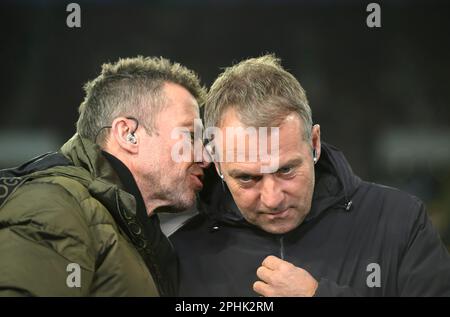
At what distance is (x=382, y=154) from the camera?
249 cm

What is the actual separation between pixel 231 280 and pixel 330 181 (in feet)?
1.14

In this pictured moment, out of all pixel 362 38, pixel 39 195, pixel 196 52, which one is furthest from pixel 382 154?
pixel 39 195

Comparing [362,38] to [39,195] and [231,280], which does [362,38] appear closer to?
[231,280]

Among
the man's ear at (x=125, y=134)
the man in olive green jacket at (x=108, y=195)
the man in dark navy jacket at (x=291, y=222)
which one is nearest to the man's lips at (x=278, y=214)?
the man in dark navy jacket at (x=291, y=222)

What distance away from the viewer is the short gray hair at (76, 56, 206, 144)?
156cm

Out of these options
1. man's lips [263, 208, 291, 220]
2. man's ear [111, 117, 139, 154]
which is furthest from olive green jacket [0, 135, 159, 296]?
man's lips [263, 208, 291, 220]

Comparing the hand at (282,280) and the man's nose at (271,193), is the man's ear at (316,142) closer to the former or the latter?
Answer: the man's nose at (271,193)

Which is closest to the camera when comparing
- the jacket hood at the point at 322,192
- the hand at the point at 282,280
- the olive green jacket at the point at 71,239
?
the olive green jacket at the point at 71,239

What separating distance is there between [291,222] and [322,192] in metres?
0.13

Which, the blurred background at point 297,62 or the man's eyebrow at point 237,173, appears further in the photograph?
the blurred background at point 297,62

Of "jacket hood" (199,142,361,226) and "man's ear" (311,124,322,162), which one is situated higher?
"man's ear" (311,124,322,162)

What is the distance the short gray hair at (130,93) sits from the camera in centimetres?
156

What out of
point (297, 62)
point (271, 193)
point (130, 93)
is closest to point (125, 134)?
point (130, 93)

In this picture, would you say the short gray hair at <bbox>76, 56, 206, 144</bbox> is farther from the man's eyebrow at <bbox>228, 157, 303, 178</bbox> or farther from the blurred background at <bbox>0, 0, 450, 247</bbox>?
the blurred background at <bbox>0, 0, 450, 247</bbox>
